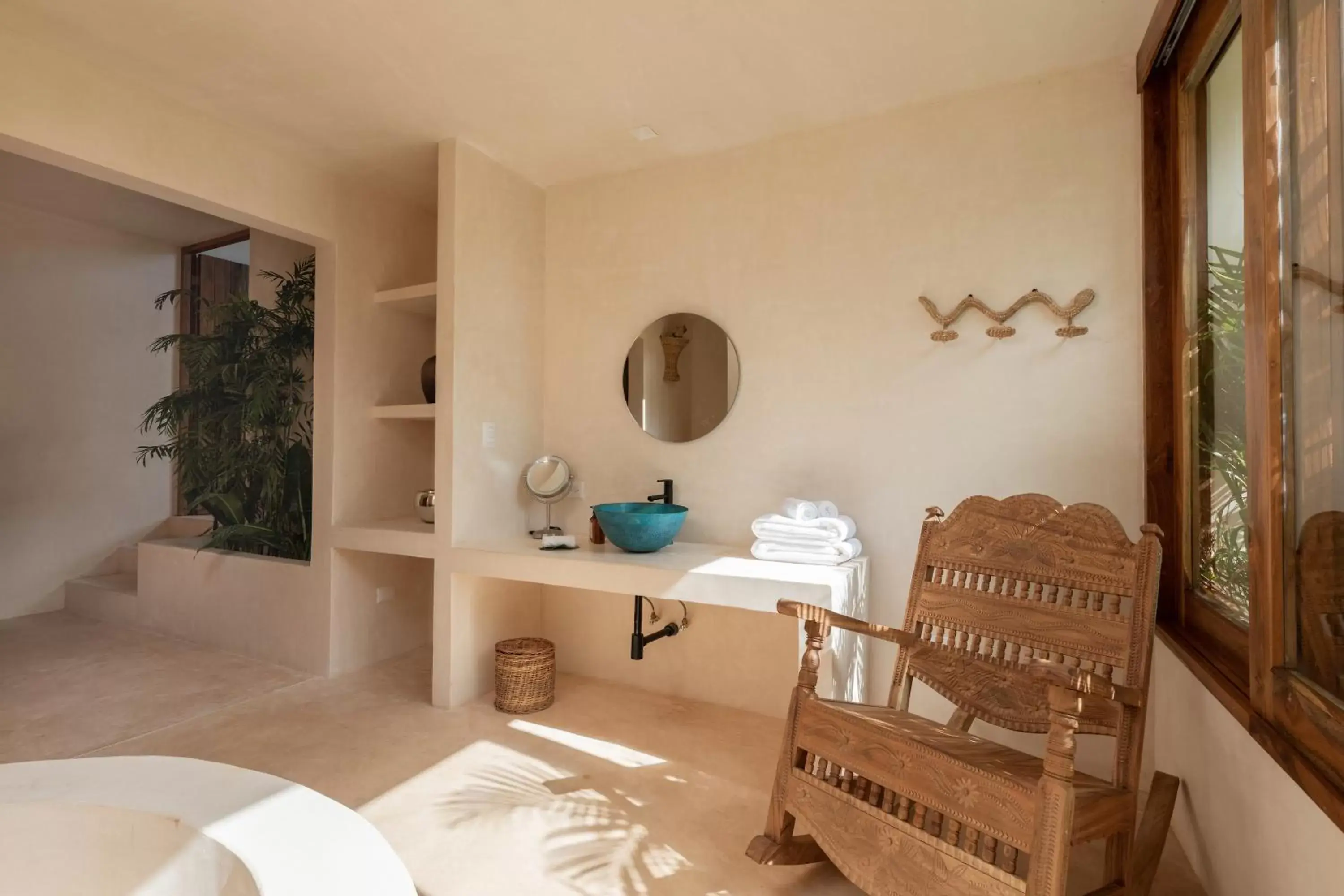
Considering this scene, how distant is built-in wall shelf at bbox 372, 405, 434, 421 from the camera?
3.33m

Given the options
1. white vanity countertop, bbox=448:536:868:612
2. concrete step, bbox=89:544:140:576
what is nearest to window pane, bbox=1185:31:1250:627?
white vanity countertop, bbox=448:536:868:612

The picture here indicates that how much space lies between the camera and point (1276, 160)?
1.36m

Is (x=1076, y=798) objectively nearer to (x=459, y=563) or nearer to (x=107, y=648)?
(x=459, y=563)

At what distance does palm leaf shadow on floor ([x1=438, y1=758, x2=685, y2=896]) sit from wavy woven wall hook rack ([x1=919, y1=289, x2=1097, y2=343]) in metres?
2.07

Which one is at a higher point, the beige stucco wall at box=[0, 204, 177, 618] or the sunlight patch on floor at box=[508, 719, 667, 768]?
the beige stucco wall at box=[0, 204, 177, 618]

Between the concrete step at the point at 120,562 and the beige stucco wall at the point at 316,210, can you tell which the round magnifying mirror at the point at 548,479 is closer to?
the beige stucco wall at the point at 316,210

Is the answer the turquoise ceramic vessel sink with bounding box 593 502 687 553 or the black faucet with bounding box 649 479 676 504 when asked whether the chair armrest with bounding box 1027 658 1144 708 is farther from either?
the black faucet with bounding box 649 479 676 504

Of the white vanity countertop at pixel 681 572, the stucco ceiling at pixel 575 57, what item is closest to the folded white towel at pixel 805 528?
the white vanity countertop at pixel 681 572

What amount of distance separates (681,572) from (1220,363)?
1.76m

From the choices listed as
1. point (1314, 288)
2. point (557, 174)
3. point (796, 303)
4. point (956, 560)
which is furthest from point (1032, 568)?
point (557, 174)

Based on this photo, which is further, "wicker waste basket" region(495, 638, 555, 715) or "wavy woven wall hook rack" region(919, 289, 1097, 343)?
"wicker waste basket" region(495, 638, 555, 715)

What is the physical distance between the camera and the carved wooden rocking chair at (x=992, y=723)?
144 cm

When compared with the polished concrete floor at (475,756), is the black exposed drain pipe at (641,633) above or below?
above

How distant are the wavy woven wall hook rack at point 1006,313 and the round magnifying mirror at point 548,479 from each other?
5.94 ft
